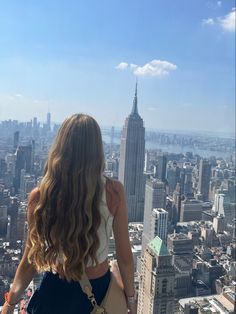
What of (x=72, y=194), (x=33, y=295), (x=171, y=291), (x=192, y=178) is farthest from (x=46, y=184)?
(x=192, y=178)

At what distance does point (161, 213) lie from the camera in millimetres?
5375

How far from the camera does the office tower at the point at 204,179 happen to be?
8.62 meters

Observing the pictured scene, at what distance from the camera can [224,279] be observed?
4.78m

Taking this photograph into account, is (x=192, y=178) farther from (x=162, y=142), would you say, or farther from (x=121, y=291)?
(x=121, y=291)

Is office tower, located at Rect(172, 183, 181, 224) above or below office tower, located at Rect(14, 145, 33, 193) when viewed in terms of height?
below

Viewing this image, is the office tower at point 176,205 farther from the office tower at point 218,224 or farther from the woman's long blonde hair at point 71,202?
the woman's long blonde hair at point 71,202

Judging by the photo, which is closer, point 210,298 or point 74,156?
point 74,156

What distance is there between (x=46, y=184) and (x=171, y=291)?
1.95m

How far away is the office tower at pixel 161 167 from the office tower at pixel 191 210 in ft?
2.23

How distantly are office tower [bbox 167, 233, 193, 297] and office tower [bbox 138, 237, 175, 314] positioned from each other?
1591mm

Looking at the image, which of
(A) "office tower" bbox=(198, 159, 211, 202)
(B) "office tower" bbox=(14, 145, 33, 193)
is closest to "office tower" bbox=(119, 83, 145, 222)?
(B) "office tower" bbox=(14, 145, 33, 193)

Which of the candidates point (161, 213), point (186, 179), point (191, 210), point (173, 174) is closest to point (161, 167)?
point (173, 174)

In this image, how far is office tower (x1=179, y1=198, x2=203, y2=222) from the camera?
7.52m

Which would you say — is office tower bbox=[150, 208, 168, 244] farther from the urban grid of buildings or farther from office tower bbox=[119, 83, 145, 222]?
office tower bbox=[119, 83, 145, 222]
